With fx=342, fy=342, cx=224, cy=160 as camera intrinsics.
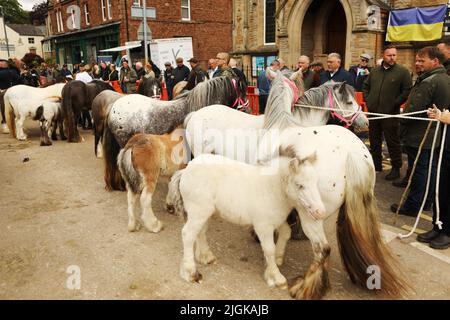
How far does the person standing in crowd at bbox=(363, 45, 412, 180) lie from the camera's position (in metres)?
5.98

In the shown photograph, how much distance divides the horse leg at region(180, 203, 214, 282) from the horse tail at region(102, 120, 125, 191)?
2948 mm

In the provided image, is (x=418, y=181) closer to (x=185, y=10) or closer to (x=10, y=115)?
(x=10, y=115)

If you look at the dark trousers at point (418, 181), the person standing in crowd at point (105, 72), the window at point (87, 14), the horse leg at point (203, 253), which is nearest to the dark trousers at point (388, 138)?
the dark trousers at point (418, 181)

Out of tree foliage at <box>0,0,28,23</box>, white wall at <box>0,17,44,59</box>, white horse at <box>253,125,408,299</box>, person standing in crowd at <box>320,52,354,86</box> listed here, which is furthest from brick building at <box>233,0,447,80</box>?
tree foliage at <box>0,0,28,23</box>

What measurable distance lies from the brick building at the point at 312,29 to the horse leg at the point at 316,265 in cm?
1281

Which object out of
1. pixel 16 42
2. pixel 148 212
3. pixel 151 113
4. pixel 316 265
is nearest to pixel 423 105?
pixel 316 265

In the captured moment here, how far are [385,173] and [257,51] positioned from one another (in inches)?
569

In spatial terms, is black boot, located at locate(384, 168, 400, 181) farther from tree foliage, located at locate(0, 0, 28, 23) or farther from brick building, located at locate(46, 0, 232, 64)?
tree foliage, located at locate(0, 0, 28, 23)

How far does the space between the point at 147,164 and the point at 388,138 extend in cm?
464

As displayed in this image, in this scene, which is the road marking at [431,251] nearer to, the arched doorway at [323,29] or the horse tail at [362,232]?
the horse tail at [362,232]

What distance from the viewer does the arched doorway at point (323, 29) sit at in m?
17.1
